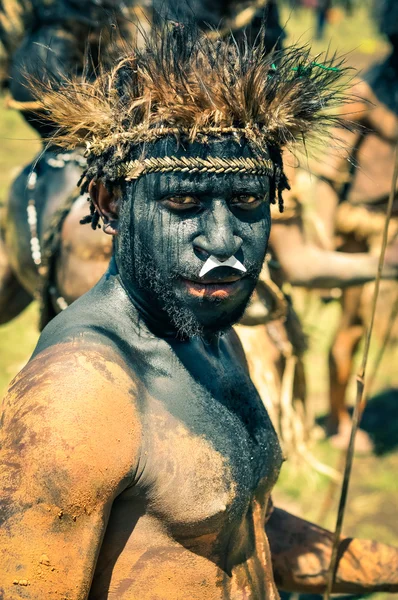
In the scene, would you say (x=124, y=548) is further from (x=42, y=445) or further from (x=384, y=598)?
(x=384, y=598)

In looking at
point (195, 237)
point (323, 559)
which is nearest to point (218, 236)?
point (195, 237)

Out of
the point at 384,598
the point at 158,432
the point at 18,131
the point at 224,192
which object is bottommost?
the point at 384,598

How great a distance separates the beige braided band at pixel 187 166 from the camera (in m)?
1.61

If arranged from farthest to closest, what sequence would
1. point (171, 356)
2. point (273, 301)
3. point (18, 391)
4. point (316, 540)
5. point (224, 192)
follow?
point (273, 301), point (316, 540), point (171, 356), point (224, 192), point (18, 391)

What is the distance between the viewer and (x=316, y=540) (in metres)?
2.29

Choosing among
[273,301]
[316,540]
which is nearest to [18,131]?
[273,301]

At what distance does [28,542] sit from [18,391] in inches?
10.1

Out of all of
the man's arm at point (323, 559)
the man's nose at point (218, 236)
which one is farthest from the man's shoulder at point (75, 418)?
the man's arm at point (323, 559)

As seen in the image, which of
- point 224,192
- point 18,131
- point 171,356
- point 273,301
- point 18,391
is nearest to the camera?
point 18,391

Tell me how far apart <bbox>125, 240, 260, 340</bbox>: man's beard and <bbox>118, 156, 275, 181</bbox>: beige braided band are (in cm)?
14

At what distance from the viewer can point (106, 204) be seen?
69.9 inches

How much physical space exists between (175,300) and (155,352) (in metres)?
0.14

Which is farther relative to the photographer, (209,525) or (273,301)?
(273,301)

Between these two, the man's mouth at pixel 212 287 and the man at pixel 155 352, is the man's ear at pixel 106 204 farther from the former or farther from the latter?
the man's mouth at pixel 212 287
